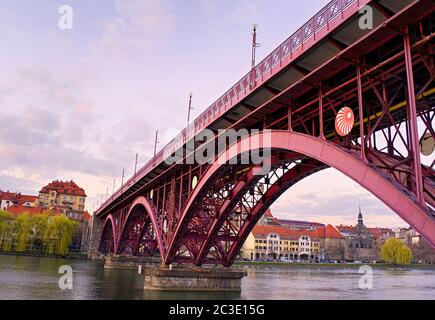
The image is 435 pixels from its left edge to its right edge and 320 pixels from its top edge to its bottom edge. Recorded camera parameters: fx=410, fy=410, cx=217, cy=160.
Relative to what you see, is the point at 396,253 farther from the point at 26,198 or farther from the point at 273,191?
the point at 26,198

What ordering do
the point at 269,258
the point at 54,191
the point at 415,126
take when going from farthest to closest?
1. the point at 54,191
2. the point at 269,258
3. the point at 415,126

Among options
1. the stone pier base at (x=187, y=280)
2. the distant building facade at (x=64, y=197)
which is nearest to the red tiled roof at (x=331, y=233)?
the distant building facade at (x=64, y=197)

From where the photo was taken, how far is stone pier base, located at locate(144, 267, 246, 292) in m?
32.5

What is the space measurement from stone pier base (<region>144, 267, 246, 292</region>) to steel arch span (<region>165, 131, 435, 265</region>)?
1486 millimetres

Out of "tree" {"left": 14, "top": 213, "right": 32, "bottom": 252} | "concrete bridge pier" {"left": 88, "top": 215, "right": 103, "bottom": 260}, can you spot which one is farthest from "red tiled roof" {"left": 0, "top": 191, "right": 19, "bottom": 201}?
"tree" {"left": 14, "top": 213, "right": 32, "bottom": 252}

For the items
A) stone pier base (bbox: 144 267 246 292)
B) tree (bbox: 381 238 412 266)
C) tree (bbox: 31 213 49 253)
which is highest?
tree (bbox: 31 213 49 253)

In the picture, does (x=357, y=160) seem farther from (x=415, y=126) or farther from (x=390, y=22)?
(x=390, y=22)

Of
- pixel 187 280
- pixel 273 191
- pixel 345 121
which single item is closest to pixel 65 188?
pixel 187 280

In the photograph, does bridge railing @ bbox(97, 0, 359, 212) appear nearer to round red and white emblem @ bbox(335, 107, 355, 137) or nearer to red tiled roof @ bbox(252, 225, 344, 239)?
round red and white emblem @ bbox(335, 107, 355, 137)

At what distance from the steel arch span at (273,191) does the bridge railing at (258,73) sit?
225 centimetres

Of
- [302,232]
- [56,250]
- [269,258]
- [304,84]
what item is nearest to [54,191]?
[56,250]

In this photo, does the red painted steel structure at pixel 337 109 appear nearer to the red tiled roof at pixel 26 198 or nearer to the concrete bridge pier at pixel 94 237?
the concrete bridge pier at pixel 94 237
